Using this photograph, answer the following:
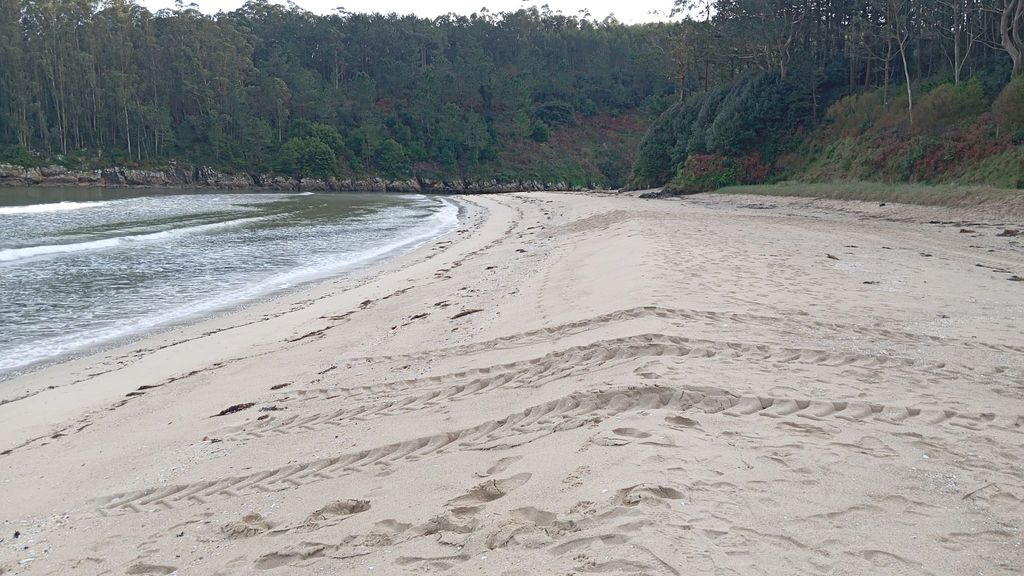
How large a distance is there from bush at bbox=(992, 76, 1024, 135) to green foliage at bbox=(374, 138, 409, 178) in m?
71.2

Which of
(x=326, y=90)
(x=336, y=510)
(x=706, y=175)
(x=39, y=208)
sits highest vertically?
(x=326, y=90)

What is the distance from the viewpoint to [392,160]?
8794 cm

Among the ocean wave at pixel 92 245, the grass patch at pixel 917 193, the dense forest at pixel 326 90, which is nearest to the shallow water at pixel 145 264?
the ocean wave at pixel 92 245

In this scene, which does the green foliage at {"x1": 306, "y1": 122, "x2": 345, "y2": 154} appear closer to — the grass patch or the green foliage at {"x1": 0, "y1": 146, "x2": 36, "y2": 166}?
the green foliage at {"x1": 0, "y1": 146, "x2": 36, "y2": 166}

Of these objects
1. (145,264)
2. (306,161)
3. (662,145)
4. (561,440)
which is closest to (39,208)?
(145,264)

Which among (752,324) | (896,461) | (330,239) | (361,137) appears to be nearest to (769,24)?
(330,239)

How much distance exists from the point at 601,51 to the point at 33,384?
11308cm

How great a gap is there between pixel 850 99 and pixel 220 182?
65.1m

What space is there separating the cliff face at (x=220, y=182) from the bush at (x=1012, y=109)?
64.3 metres

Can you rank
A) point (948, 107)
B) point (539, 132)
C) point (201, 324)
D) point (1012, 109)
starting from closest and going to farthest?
point (201, 324) < point (1012, 109) < point (948, 107) < point (539, 132)

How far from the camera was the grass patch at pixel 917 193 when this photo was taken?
59.5 feet

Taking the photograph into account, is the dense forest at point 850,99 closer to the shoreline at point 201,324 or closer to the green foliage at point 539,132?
the shoreline at point 201,324

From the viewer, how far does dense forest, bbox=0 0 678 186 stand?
7562 cm

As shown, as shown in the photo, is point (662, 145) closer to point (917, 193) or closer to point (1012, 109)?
point (1012, 109)
